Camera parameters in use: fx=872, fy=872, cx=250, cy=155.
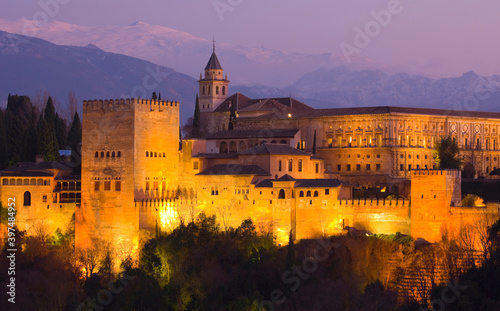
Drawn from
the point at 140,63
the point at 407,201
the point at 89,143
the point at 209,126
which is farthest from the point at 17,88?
the point at 407,201

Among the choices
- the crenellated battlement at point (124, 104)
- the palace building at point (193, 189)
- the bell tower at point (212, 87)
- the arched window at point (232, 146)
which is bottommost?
the palace building at point (193, 189)

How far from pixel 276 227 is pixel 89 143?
11.7 m

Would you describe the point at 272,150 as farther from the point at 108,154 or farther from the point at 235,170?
the point at 108,154

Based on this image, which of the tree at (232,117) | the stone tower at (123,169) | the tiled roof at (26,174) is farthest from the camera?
the tree at (232,117)

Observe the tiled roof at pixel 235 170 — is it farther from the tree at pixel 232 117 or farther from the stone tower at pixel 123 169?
the tree at pixel 232 117

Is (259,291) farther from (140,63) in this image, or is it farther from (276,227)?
(140,63)

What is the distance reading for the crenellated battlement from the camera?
4797 cm

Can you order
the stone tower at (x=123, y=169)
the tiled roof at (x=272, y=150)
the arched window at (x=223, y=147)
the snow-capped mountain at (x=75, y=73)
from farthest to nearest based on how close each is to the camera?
the snow-capped mountain at (x=75, y=73)
the arched window at (x=223, y=147)
the tiled roof at (x=272, y=150)
the stone tower at (x=123, y=169)

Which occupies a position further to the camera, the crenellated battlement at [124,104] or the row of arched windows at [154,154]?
the row of arched windows at [154,154]

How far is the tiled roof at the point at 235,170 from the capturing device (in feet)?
156

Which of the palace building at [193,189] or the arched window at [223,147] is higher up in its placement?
the arched window at [223,147]

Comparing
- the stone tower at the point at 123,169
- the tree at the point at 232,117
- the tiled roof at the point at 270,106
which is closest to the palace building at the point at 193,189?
the stone tower at the point at 123,169

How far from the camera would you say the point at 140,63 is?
161 metres

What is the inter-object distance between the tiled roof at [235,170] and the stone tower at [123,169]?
2334mm
